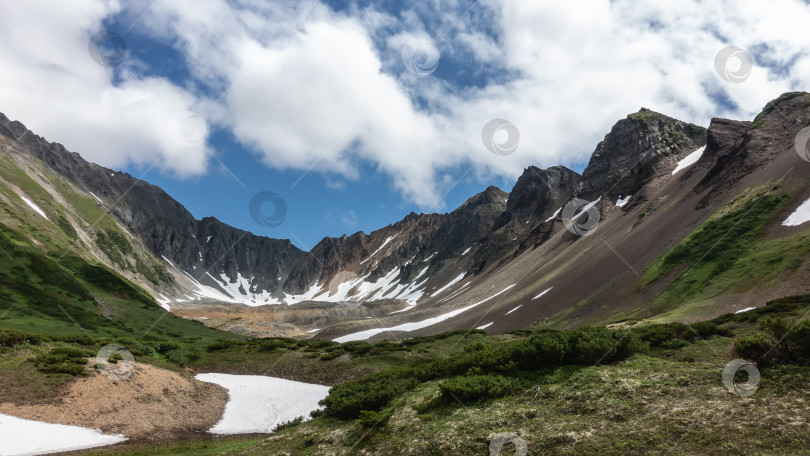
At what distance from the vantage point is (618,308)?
48031mm

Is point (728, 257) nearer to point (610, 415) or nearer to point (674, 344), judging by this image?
point (674, 344)

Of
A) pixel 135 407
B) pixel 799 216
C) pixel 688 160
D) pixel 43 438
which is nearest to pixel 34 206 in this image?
pixel 135 407

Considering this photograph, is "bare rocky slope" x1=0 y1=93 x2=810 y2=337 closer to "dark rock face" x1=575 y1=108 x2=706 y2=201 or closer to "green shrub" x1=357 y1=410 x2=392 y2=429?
"dark rock face" x1=575 y1=108 x2=706 y2=201

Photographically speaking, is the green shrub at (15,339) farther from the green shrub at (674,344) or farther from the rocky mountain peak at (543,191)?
the rocky mountain peak at (543,191)

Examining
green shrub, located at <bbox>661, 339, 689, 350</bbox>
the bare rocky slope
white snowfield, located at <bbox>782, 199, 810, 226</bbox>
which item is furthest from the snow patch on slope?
green shrub, located at <bbox>661, 339, 689, 350</bbox>

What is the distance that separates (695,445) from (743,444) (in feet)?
2.50

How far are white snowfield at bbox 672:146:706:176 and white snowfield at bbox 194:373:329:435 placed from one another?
108 m

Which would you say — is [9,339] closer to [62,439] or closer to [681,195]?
[62,439]

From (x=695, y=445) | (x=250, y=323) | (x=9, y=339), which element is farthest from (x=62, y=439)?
(x=250, y=323)

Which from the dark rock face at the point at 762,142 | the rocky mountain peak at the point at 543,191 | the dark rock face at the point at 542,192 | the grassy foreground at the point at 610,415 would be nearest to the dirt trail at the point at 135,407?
the grassy foreground at the point at 610,415

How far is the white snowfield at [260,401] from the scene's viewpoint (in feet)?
76.0

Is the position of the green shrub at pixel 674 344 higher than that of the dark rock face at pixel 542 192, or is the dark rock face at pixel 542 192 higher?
the dark rock face at pixel 542 192

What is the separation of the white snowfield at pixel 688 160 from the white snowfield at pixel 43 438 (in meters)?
120

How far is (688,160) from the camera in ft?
344
